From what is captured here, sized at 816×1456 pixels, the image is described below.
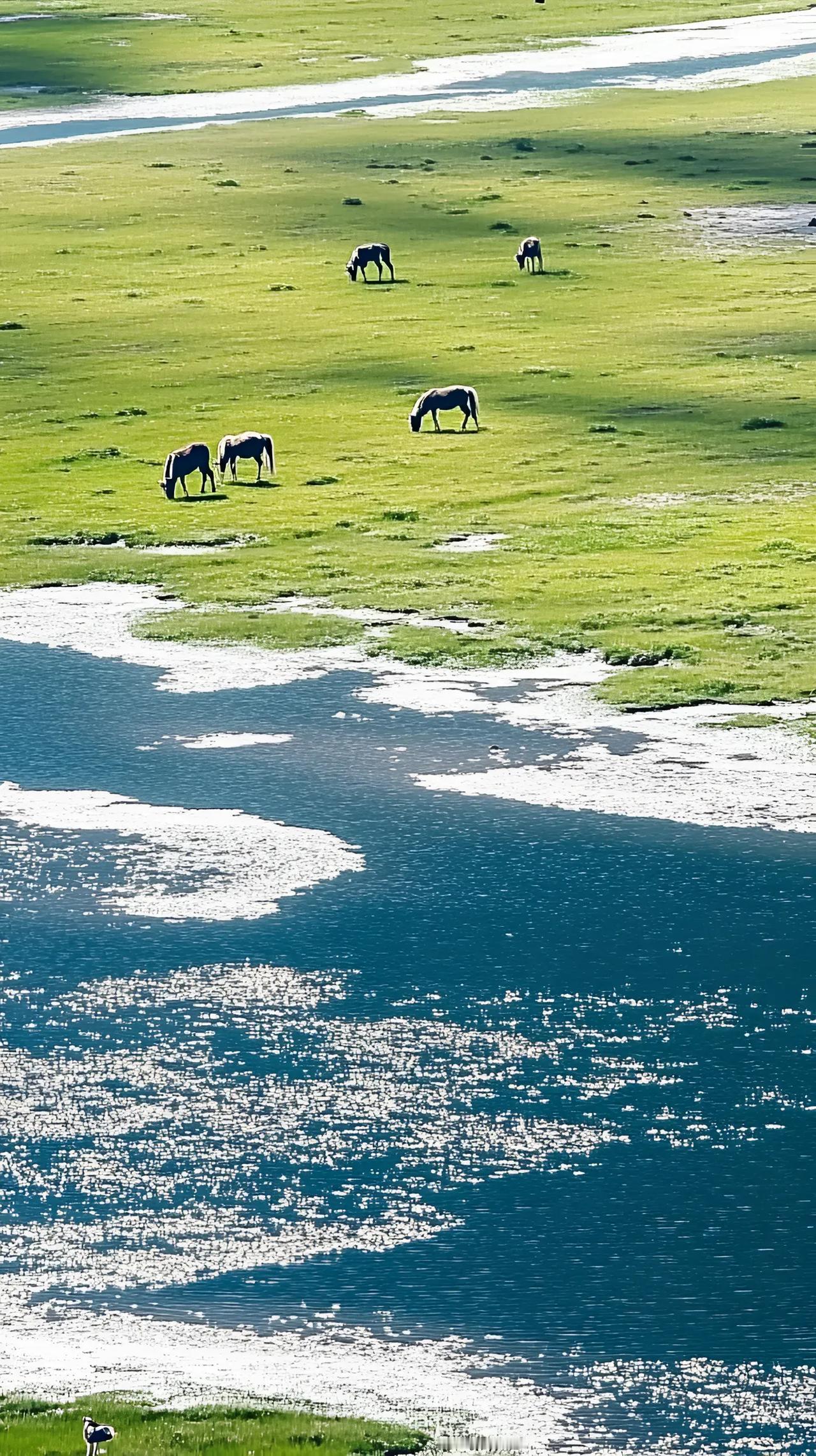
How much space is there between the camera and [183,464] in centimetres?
4888

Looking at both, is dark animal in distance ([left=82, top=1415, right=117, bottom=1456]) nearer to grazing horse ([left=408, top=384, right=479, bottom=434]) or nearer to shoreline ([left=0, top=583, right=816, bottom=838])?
shoreline ([left=0, top=583, right=816, bottom=838])

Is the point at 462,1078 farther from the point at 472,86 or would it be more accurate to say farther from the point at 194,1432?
the point at 472,86

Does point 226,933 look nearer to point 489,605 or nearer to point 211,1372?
point 211,1372

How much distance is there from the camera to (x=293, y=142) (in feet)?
368

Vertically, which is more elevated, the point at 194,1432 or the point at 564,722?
the point at 564,722

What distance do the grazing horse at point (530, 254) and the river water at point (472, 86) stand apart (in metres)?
48.0

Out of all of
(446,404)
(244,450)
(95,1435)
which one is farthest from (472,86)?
(95,1435)

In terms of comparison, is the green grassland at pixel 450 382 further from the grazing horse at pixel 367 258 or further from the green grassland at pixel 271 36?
the green grassland at pixel 271 36

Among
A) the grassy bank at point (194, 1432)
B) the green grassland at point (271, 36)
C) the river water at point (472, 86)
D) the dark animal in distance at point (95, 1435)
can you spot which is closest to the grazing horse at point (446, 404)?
the grassy bank at point (194, 1432)

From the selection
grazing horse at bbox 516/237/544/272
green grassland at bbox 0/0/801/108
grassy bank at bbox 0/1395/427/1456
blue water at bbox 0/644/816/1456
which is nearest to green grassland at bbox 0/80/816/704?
grazing horse at bbox 516/237/544/272

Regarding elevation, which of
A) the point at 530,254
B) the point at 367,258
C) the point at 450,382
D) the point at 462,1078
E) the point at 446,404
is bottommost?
the point at 462,1078

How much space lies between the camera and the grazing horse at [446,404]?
54.6 meters

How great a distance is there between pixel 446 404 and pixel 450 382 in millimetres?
5041

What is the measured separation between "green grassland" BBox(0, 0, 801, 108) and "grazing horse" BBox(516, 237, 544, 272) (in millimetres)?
65660
